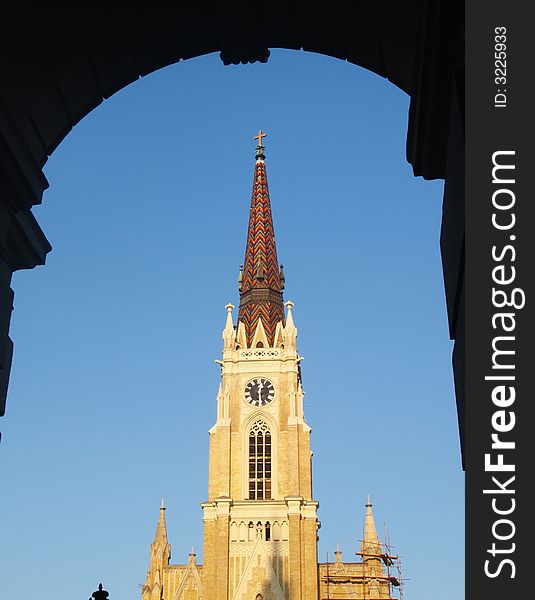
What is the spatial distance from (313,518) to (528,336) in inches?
2076

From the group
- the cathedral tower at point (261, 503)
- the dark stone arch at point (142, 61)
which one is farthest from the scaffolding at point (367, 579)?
the dark stone arch at point (142, 61)

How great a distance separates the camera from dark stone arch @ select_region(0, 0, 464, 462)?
590 cm

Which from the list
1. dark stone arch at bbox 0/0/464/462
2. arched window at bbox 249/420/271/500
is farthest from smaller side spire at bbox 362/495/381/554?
dark stone arch at bbox 0/0/464/462

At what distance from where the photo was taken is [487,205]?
3.71 meters

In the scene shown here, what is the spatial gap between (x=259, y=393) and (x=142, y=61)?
50.7m

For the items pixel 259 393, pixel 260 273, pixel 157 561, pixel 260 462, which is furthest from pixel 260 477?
pixel 260 273

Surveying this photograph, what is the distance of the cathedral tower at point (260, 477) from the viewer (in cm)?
5353

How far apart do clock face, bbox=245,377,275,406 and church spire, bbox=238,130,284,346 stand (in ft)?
12.8

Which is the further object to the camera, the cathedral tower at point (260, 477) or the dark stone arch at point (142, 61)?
the cathedral tower at point (260, 477)

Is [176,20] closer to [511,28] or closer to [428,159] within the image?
[428,159]

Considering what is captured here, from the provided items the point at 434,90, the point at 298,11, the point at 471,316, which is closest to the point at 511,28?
the point at 471,316

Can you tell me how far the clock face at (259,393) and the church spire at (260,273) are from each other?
3897 mm

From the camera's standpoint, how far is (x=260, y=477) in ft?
184

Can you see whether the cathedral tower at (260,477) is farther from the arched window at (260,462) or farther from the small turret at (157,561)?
the small turret at (157,561)
